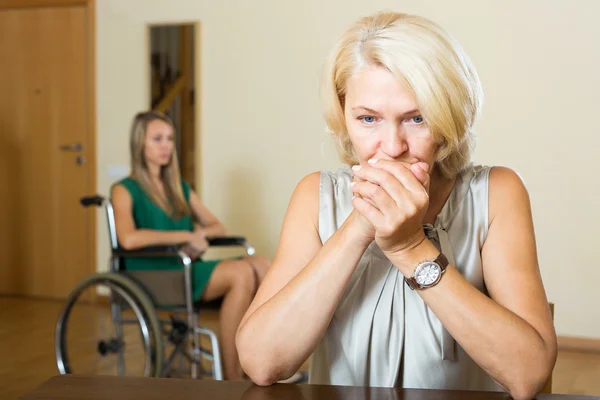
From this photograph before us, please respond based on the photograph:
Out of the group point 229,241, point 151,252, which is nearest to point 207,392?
point 151,252

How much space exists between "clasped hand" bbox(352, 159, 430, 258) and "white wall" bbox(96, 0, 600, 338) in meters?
3.18

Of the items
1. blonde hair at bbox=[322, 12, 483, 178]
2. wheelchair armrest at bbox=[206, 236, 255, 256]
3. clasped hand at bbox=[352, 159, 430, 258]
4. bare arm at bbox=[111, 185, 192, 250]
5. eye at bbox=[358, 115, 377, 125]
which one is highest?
blonde hair at bbox=[322, 12, 483, 178]

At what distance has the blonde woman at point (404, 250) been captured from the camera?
43.4 inches

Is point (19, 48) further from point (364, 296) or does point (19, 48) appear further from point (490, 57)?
point (364, 296)

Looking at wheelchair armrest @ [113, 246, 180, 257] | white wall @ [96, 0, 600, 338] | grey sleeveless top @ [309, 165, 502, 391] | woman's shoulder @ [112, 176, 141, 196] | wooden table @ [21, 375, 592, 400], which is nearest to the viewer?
wooden table @ [21, 375, 592, 400]

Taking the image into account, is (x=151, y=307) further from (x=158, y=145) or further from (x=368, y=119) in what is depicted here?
Result: (x=368, y=119)

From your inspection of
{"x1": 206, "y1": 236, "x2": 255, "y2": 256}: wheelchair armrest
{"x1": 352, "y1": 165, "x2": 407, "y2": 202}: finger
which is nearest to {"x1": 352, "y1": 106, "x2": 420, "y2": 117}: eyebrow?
{"x1": 352, "y1": 165, "x2": 407, "y2": 202}: finger

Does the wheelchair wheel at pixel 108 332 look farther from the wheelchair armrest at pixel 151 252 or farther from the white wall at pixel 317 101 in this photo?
the white wall at pixel 317 101

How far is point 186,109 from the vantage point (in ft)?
17.1

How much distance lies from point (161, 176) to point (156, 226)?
28cm

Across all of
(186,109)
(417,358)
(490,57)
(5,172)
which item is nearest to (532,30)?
(490,57)

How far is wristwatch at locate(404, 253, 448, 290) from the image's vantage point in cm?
110

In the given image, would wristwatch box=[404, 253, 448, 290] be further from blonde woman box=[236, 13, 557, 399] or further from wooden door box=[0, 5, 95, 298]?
wooden door box=[0, 5, 95, 298]

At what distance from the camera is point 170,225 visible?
356 cm
